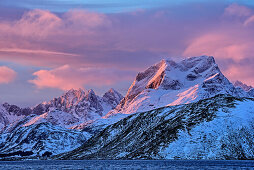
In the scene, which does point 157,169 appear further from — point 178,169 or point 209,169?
point 209,169

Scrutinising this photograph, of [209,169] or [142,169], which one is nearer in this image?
[209,169]

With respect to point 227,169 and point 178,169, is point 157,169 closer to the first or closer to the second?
point 178,169

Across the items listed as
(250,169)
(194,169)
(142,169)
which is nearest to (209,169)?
(194,169)

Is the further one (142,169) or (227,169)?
(142,169)

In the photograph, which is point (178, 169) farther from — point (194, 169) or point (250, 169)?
point (250, 169)

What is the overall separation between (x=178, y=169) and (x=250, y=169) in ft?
86.8

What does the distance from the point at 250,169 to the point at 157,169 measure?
34593 millimetres

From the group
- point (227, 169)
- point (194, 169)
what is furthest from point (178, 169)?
point (227, 169)

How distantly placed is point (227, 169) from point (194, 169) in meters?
12.1

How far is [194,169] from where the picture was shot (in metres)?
147

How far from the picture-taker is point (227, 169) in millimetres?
143750

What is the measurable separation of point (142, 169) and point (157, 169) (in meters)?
6.33

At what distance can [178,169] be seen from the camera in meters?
150

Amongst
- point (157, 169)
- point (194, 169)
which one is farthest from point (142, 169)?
point (194, 169)
